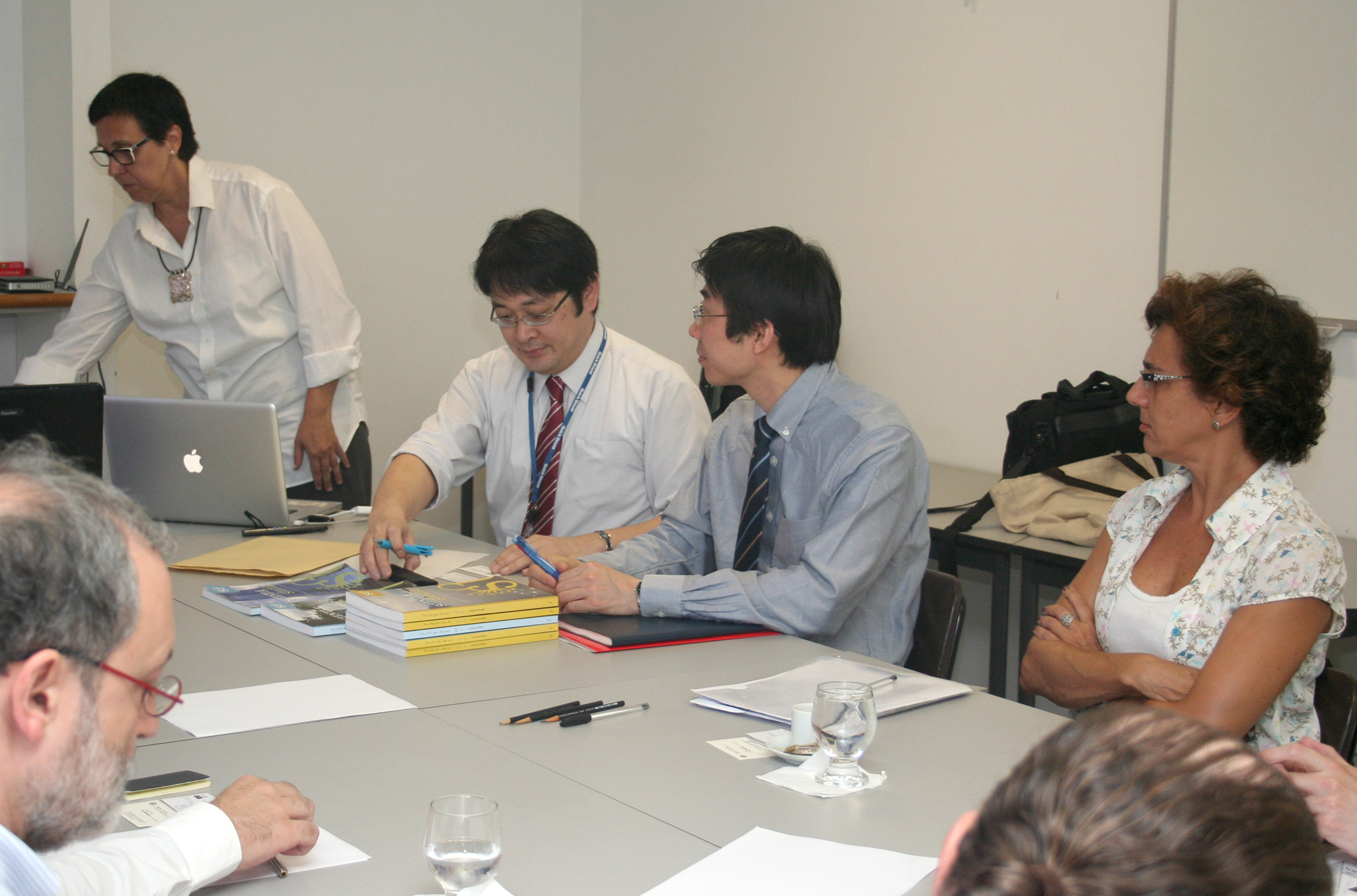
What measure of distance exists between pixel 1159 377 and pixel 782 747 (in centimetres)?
94

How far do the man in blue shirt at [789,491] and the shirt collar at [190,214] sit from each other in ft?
5.75

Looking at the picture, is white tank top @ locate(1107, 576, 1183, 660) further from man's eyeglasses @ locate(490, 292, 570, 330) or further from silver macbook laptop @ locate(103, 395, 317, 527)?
silver macbook laptop @ locate(103, 395, 317, 527)

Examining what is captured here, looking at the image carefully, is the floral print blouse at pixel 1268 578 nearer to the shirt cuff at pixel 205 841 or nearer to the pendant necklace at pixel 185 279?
the shirt cuff at pixel 205 841

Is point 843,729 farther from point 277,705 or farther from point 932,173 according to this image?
point 932,173

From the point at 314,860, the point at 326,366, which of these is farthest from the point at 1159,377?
the point at 326,366

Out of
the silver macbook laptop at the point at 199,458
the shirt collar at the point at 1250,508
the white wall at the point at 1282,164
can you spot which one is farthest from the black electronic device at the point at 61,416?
the white wall at the point at 1282,164

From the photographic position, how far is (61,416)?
8.51ft

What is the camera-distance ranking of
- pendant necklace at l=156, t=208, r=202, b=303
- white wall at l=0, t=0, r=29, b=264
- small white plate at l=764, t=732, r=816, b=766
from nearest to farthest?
small white plate at l=764, t=732, r=816, b=766 < pendant necklace at l=156, t=208, r=202, b=303 < white wall at l=0, t=0, r=29, b=264

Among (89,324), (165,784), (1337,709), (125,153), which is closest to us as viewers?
(165,784)

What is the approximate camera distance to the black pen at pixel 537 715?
1640 mm

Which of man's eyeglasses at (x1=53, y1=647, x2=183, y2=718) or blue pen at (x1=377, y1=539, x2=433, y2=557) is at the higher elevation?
man's eyeglasses at (x1=53, y1=647, x2=183, y2=718)

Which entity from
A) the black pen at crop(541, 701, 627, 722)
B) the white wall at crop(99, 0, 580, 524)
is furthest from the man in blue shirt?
the white wall at crop(99, 0, 580, 524)

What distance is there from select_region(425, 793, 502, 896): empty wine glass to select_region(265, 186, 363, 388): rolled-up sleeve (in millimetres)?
2529

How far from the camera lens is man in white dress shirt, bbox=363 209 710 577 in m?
2.81
